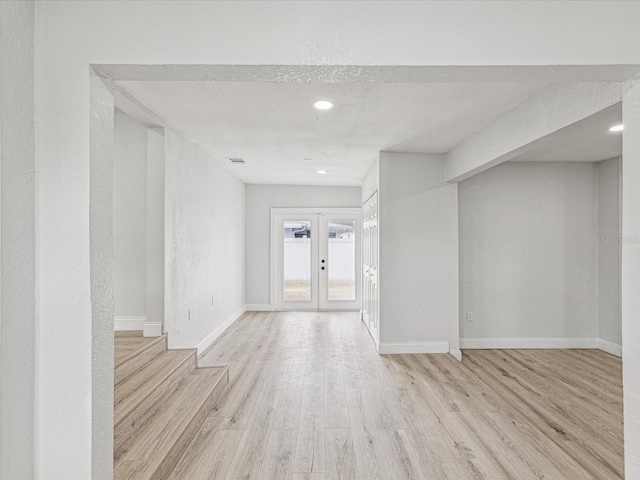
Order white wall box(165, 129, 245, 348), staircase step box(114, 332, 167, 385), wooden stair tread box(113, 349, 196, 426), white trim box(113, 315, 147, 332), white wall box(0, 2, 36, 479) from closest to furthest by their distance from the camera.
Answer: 1. white wall box(0, 2, 36, 479)
2. wooden stair tread box(113, 349, 196, 426)
3. staircase step box(114, 332, 167, 385)
4. white wall box(165, 129, 245, 348)
5. white trim box(113, 315, 147, 332)

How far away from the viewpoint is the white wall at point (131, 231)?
4031 millimetres

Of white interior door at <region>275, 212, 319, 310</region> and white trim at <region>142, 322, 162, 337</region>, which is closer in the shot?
→ white trim at <region>142, 322, 162, 337</region>

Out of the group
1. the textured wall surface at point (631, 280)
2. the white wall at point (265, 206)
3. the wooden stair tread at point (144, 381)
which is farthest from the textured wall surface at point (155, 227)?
the white wall at point (265, 206)

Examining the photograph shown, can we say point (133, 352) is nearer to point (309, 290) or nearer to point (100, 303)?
point (100, 303)

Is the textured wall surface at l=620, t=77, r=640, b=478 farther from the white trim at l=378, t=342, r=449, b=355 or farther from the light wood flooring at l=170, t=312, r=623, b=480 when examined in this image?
the white trim at l=378, t=342, r=449, b=355

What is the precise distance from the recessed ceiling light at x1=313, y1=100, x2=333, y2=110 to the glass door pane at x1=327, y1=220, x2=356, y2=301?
4.46 metres

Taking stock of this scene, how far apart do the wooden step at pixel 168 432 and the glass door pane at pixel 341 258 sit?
424 centimetres

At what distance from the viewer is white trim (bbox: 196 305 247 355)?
470cm

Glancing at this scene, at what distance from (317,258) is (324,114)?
4447 mm

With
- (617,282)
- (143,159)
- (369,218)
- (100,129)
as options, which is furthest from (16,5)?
(617,282)

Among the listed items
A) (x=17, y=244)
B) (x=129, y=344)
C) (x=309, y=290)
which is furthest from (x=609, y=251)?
(x=17, y=244)

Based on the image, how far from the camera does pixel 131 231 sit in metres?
4.04

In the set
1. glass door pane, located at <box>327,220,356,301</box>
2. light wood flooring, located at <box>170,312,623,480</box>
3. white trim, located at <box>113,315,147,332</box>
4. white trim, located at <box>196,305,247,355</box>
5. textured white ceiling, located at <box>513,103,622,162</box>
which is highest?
textured white ceiling, located at <box>513,103,622,162</box>

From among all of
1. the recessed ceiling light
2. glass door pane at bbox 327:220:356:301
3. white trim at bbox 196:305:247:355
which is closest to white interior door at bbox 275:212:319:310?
glass door pane at bbox 327:220:356:301
